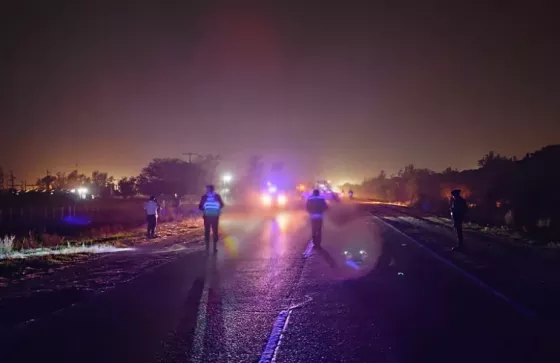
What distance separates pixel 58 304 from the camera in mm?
9195

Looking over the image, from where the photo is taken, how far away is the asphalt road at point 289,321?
6.23 m

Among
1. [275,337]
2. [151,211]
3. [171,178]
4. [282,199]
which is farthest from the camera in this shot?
[171,178]

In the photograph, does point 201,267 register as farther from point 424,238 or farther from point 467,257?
point 424,238

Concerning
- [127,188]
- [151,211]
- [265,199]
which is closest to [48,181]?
[127,188]

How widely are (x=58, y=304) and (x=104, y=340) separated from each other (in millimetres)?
2792

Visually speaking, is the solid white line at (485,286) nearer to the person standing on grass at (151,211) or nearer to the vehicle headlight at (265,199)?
the person standing on grass at (151,211)

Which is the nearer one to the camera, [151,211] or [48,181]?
[151,211]

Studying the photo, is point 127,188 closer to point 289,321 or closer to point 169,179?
point 169,179

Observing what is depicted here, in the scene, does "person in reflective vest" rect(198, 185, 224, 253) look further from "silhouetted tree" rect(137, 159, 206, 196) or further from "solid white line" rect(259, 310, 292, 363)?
"silhouetted tree" rect(137, 159, 206, 196)

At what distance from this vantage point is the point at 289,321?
25.3ft

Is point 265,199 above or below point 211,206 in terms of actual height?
above

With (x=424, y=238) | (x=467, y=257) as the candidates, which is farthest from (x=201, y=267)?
(x=424, y=238)

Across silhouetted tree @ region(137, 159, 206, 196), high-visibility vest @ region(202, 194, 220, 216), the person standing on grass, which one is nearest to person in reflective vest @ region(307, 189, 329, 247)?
high-visibility vest @ region(202, 194, 220, 216)

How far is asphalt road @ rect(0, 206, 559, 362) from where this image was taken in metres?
6.23
